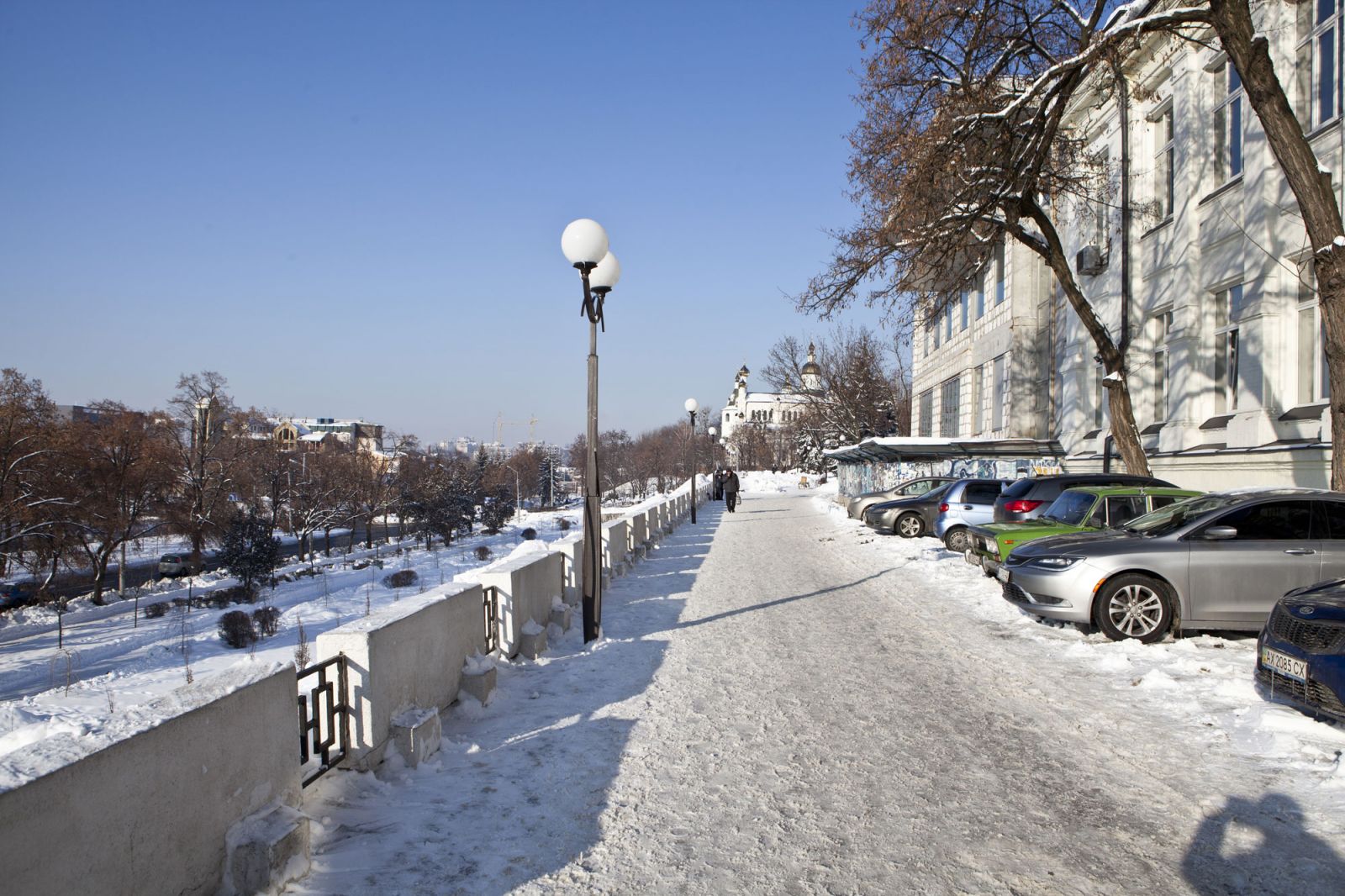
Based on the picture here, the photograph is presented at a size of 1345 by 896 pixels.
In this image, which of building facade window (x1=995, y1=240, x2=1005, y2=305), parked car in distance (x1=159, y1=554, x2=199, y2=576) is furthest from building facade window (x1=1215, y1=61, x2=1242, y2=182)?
parked car in distance (x1=159, y1=554, x2=199, y2=576)

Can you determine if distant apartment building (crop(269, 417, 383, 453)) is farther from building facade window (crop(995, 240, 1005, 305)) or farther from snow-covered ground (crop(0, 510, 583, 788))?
building facade window (crop(995, 240, 1005, 305))

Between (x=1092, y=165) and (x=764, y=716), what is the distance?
15.3m

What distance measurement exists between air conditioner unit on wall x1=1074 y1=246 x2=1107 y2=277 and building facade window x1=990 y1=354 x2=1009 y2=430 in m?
5.95

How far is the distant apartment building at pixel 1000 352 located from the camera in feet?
89.1

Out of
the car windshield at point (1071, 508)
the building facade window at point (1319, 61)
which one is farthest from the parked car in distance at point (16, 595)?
the building facade window at point (1319, 61)

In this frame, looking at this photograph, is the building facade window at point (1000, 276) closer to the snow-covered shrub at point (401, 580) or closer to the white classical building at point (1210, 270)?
the white classical building at point (1210, 270)

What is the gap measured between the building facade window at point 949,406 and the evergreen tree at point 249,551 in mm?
29960

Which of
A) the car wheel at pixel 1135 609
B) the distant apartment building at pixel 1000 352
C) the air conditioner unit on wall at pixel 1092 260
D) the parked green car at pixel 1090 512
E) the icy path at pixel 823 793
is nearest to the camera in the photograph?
the icy path at pixel 823 793

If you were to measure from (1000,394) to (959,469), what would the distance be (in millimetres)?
5491

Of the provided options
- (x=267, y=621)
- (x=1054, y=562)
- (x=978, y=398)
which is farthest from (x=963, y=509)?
(x=267, y=621)

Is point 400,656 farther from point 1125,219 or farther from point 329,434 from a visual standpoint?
point 329,434

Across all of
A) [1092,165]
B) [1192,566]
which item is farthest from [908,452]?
→ [1192,566]

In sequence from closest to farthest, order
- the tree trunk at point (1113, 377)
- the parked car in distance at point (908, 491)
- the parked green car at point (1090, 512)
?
the parked green car at point (1090, 512), the tree trunk at point (1113, 377), the parked car in distance at point (908, 491)

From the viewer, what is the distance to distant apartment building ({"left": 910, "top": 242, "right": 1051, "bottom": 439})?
27.2 m
